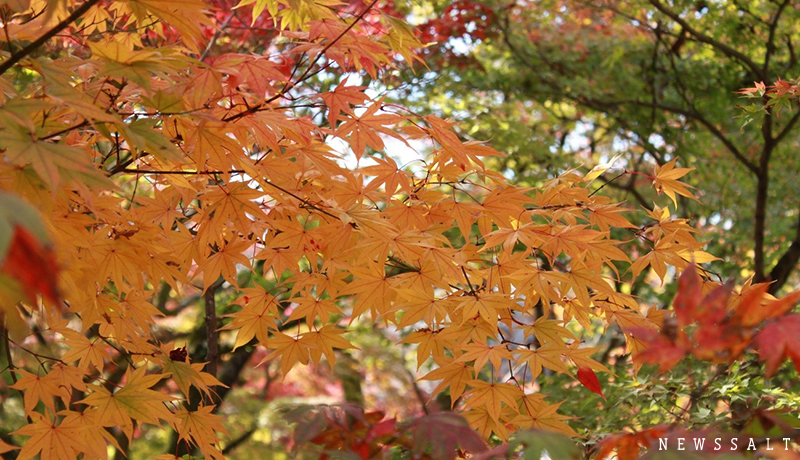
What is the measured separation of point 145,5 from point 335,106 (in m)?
0.47

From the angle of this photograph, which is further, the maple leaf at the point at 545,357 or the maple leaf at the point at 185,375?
the maple leaf at the point at 185,375

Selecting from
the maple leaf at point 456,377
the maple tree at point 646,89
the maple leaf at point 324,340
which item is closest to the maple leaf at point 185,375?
the maple leaf at point 324,340

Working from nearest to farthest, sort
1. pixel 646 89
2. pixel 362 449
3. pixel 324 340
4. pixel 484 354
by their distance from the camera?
1. pixel 362 449
2. pixel 484 354
3. pixel 324 340
4. pixel 646 89

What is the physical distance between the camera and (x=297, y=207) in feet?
5.47

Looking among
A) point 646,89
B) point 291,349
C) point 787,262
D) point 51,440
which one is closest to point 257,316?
point 291,349

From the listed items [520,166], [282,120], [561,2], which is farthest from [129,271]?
[561,2]

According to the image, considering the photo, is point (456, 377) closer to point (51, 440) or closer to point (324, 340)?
point (324, 340)

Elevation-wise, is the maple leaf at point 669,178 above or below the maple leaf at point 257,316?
above

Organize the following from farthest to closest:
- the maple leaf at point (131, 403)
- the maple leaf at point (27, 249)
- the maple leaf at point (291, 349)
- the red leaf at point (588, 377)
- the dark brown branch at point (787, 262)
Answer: the dark brown branch at point (787, 262) < the maple leaf at point (291, 349) < the red leaf at point (588, 377) < the maple leaf at point (131, 403) < the maple leaf at point (27, 249)

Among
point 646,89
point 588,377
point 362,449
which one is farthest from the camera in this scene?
point 646,89

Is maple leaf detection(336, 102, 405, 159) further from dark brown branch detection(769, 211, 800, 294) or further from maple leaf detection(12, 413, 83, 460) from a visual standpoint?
dark brown branch detection(769, 211, 800, 294)

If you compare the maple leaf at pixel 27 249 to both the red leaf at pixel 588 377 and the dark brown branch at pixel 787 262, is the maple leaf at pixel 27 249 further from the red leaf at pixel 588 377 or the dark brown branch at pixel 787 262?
the dark brown branch at pixel 787 262

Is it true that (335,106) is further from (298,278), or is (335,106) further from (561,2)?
(561,2)

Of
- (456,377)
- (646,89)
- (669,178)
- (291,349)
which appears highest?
(646,89)
